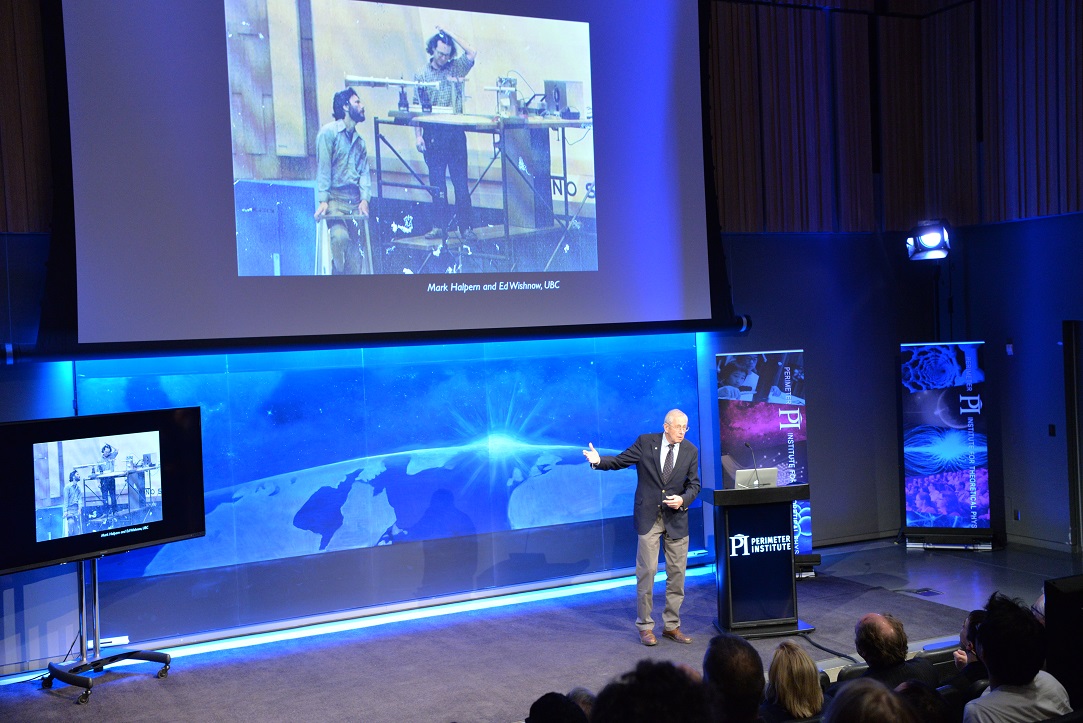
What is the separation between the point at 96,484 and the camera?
618 centimetres

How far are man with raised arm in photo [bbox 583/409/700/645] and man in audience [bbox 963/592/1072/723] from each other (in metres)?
3.53

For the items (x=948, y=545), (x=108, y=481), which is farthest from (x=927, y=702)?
(x=948, y=545)

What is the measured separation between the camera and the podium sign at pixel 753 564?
6.62 meters

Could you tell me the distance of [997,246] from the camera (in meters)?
9.20

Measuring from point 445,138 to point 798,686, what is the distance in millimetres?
5105

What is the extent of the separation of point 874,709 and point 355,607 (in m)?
5.93

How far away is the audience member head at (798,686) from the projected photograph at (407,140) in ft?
15.0

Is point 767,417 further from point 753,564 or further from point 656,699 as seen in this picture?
point 656,699

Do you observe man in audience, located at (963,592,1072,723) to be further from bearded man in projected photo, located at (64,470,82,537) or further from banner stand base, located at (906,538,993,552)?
banner stand base, located at (906,538,993,552)

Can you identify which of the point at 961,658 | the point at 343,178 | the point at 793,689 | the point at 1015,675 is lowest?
the point at 961,658

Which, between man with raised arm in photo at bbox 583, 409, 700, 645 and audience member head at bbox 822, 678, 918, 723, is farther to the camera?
man with raised arm in photo at bbox 583, 409, 700, 645

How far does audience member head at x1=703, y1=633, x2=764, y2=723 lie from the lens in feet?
9.78

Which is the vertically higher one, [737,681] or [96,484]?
[96,484]

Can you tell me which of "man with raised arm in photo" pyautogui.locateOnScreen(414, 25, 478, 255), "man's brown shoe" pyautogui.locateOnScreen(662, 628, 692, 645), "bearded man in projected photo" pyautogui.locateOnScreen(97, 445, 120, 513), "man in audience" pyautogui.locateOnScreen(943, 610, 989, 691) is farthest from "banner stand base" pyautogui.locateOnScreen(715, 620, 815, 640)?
"bearded man in projected photo" pyautogui.locateOnScreen(97, 445, 120, 513)
